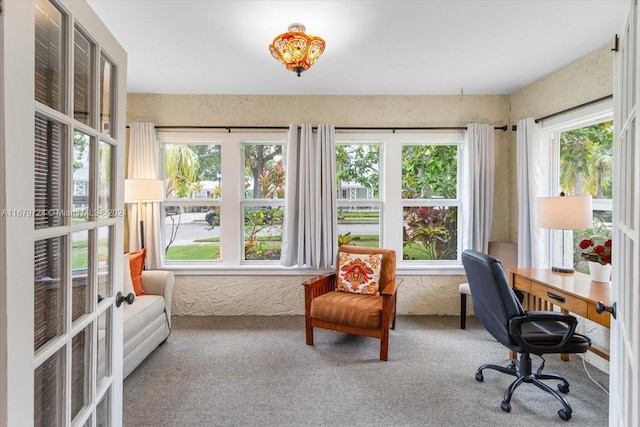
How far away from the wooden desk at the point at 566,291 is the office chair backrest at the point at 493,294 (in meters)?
0.38

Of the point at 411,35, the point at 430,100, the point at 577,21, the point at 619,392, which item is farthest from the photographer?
the point at 430,100

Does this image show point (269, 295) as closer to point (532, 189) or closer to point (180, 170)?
point (180, 170)

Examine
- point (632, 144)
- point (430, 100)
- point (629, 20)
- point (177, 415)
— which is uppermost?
point (430, 100)

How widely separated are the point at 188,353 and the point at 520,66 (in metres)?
3.77

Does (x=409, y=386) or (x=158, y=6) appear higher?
(x=158, y=6)

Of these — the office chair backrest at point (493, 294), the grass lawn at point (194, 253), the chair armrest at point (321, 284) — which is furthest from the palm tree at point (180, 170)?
the office chair backrest at point (493, 294)

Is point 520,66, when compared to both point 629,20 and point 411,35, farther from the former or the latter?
point 629,20

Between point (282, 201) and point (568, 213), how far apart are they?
2.58 m

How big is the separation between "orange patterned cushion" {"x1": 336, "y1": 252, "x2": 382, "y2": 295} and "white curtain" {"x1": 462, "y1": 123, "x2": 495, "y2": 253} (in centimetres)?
114

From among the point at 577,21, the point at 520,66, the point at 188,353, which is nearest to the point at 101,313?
the point at 188,353

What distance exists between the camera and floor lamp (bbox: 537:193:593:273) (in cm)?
232

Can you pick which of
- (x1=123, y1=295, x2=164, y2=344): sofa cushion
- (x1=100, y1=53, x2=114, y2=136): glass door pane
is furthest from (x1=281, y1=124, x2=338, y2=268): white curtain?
(x1=100, y1=53, x2=114, y2=136): glass door pane

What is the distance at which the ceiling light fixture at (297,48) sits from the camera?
1.93 metres

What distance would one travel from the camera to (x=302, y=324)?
10.7 feet
